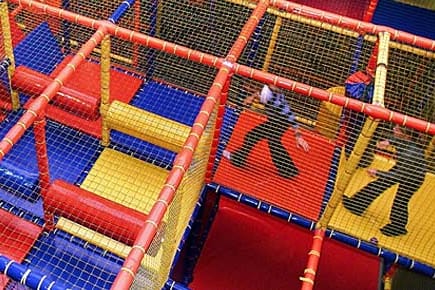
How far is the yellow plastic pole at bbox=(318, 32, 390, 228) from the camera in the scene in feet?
11.6

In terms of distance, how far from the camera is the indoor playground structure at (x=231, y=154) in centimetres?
392

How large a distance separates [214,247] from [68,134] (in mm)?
1740

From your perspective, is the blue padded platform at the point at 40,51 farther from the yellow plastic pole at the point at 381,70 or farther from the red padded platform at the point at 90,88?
the yellow plastic pole at the point at 381,70

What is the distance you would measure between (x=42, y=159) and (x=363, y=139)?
230cm

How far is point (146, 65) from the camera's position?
5629 millimetres

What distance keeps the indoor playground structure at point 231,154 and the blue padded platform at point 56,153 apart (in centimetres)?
1

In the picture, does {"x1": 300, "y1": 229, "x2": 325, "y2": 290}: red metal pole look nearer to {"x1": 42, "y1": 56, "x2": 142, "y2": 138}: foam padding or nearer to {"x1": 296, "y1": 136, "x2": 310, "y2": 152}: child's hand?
{"x1": 296, "y1": 136, "x2": 310, "y2": 152}: child's hand

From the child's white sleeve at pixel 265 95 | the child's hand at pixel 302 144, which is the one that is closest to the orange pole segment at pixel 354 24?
the child's white sleeve at pixel 265 95

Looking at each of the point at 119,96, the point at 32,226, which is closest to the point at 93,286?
the point at 32,226

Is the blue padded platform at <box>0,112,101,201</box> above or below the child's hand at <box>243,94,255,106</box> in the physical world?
below

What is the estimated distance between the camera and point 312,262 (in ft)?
12.6

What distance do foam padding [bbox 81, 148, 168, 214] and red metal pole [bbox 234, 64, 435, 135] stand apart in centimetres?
148

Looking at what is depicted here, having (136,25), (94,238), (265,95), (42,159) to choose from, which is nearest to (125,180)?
(94,238)

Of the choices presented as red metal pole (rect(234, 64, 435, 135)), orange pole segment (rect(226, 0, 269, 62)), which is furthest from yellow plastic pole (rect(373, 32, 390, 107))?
orange pole segment (rect(226, 0, 269, 62))
